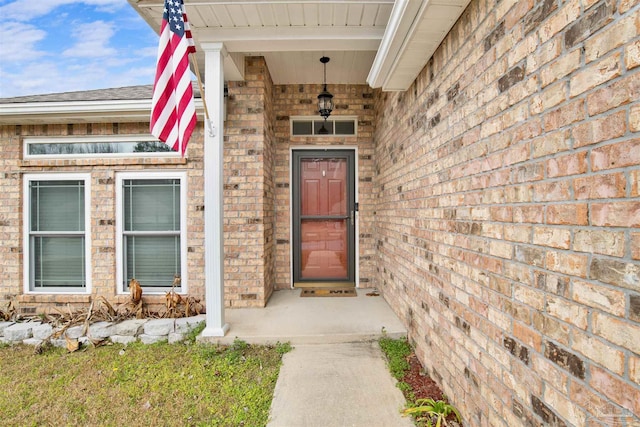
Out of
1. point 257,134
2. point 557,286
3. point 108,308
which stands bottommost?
point 108,308

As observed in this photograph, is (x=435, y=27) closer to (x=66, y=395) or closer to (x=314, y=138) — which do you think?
(x=314, y=138)

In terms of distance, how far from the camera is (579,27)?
1.04 metres

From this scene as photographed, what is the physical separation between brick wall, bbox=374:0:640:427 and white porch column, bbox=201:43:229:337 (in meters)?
1.98

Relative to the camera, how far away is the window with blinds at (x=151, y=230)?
13.1 ft

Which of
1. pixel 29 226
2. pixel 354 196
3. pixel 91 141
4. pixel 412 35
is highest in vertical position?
pixel 412 35

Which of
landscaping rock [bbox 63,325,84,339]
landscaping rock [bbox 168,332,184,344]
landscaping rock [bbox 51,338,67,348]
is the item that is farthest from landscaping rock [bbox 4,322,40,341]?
landscaping rock [bbox 168,332,184,344]

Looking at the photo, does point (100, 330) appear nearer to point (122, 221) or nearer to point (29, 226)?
point (122, 221)

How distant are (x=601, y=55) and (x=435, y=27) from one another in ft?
4.16

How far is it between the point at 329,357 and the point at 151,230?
9.25 feet

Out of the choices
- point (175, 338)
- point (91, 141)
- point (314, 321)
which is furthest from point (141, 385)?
point (91, 141)

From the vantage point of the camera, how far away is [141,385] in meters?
2.56

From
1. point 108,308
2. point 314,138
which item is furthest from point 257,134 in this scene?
point 108,308

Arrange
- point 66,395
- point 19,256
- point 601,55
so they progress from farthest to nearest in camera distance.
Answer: point 19,256 → point 66,395 → point 601,55

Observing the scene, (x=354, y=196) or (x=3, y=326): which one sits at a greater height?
(x=354, y=196)
